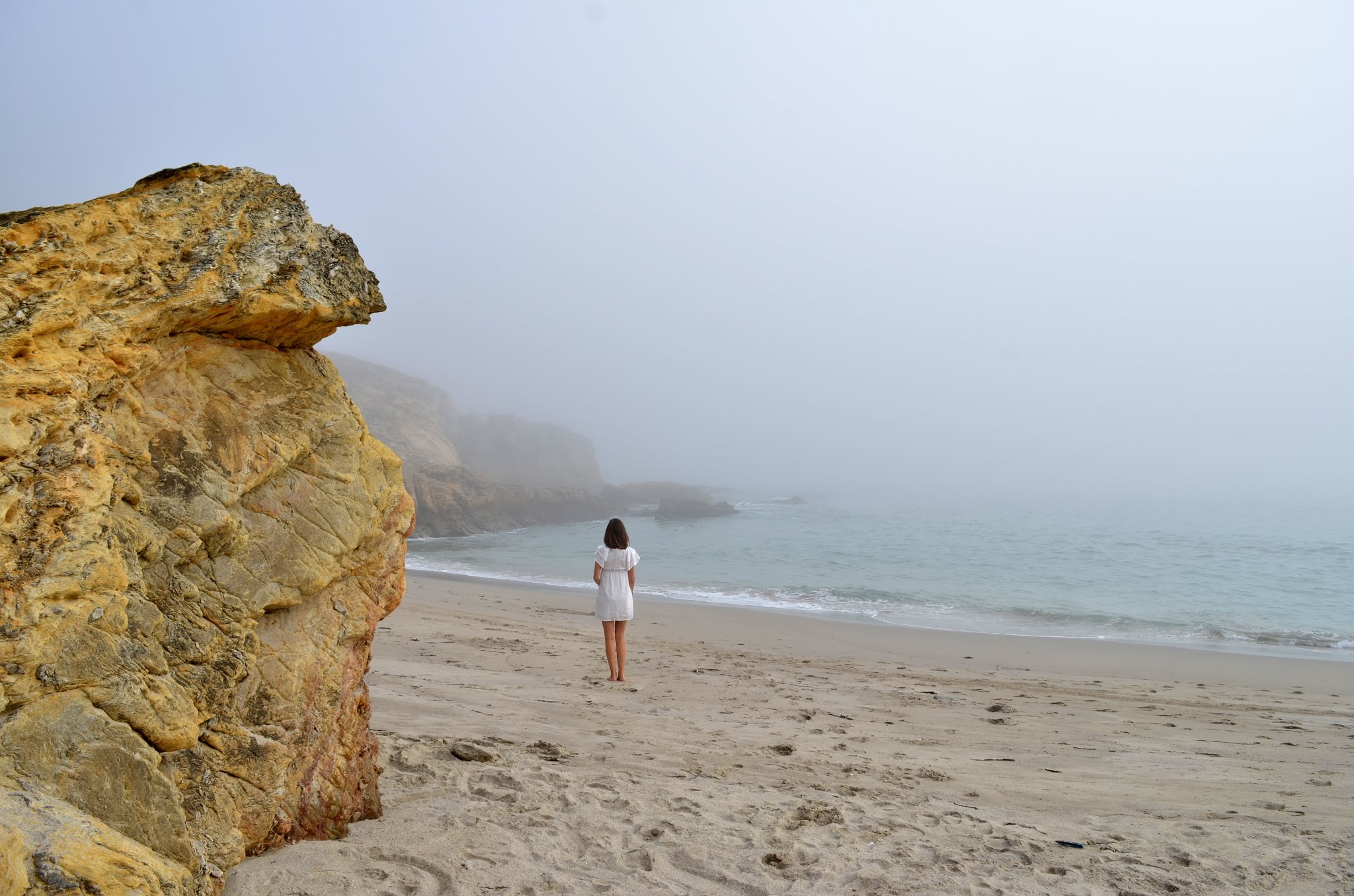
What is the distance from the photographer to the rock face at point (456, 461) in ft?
116

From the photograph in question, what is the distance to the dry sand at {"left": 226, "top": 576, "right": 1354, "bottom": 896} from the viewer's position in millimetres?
3346

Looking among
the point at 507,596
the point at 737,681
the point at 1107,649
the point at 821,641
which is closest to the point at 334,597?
the point at 737,681

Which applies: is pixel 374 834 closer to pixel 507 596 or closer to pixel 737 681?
pixel 737 681

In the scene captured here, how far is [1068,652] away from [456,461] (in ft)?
163

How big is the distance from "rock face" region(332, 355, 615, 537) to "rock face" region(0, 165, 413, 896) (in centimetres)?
2030

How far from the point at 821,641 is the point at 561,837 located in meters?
8.44

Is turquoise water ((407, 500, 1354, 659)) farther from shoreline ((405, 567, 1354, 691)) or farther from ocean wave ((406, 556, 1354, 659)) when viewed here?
shoreline ((405, 567, 1354, 691))

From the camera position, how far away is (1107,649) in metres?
11.4

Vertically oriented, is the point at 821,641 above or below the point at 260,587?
below

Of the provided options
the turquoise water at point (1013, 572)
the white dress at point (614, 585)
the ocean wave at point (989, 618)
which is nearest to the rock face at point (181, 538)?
the white dress at point (614, 585)

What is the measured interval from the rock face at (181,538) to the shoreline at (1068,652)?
849cm

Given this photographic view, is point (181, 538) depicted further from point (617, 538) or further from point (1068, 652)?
point (1068, 652)

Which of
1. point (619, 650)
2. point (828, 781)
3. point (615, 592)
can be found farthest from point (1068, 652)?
point (828, 781)

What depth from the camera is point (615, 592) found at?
7.69 m
